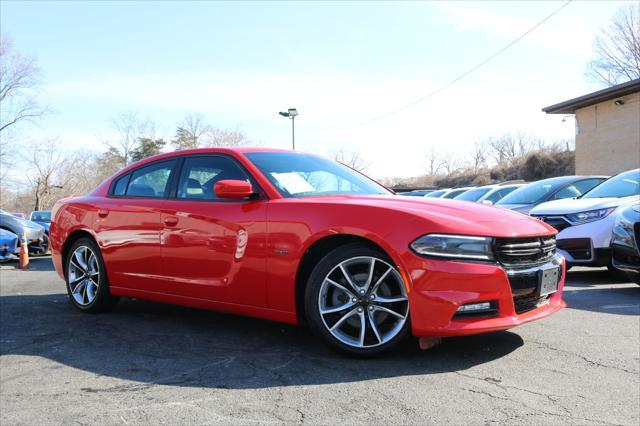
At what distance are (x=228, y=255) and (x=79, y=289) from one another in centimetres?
220

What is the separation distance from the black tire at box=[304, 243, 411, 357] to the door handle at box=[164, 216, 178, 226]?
140 cm

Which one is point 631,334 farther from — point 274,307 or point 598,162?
point 598,162

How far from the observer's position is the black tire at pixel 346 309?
3383mm

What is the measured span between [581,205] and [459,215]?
14.8 ft

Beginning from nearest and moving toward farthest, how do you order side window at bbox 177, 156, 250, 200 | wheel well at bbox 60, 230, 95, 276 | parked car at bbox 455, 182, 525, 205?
side window at bbox 177, 156, 250, 200
wheel well at bbox 60, 230, 95, 276
parked car at bbox 455, 182, 525, 205

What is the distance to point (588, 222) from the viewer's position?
272 inches

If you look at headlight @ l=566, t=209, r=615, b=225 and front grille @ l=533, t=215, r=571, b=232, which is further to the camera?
front grille @ l=533, t=215, r=571, b=232

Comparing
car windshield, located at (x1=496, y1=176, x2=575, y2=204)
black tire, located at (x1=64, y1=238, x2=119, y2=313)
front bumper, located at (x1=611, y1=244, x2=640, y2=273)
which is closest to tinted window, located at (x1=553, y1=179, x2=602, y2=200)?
car windshield, located at (x1=496, y1=176, x2=575, y2=204)

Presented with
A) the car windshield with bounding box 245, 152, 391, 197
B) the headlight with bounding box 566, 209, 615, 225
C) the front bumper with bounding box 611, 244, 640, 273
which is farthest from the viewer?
the headlight with bounding box 566, 209, 615, 225

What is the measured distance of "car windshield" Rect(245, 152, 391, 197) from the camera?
13.7ft

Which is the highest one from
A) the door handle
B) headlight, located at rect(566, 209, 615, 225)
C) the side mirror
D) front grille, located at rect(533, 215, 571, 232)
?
the side mirror

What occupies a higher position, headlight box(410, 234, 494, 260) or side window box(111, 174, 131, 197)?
side window box(111, 174, 131, 197)

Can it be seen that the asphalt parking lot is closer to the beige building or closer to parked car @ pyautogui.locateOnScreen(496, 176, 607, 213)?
parked car @ pyautogui.locateOnScreen(496, 176, 607, 213)

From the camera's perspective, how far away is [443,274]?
10.5 feet
